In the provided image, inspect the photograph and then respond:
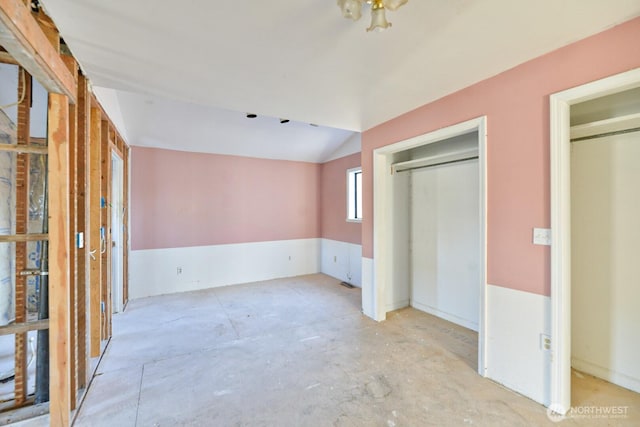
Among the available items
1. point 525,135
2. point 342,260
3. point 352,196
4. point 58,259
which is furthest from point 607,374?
point 58,259

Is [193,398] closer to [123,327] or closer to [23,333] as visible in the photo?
[23,333]

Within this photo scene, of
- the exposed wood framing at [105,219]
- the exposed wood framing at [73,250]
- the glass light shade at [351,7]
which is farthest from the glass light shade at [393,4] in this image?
the exposed wood framing at [105,219]

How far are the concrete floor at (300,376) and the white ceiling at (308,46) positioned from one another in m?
2.41

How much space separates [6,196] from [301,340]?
10.4 feet

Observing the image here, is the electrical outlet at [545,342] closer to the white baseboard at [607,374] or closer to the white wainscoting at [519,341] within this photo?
the white wainscoting at [519,341]

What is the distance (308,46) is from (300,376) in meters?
2.51

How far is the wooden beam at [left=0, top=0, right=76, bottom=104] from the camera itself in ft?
3.63

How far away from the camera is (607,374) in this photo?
212 cm

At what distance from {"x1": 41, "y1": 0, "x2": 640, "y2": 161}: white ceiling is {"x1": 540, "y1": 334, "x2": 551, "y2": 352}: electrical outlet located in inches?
75.3

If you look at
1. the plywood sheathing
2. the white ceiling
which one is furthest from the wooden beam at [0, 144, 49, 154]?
the white ceiling

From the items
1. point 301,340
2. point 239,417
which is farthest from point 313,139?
point 239,417

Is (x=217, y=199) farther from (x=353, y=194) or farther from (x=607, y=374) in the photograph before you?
(x=607, y=374)

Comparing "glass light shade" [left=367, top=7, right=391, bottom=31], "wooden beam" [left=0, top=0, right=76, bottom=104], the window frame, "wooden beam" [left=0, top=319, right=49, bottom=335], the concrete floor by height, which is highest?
"glass light shade" [left=367, top=7, right=391, bottom=31]

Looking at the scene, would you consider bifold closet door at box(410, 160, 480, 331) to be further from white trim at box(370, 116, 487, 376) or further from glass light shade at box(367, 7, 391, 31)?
glass light shade at box(367, 7, 391, 31)
